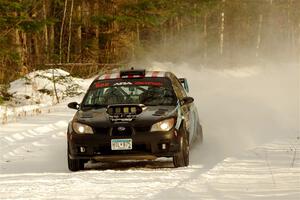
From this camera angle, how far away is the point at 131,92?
1089 centimetres

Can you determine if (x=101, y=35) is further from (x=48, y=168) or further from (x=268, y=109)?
(x=48, y=168)

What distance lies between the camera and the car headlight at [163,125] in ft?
31.6

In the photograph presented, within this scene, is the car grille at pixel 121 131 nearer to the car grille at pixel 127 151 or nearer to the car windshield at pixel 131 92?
the car grille at pixel 127 151

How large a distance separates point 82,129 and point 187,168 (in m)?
1.64

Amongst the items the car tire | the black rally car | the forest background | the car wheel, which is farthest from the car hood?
the forest background

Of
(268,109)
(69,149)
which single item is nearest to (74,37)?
(268,109)

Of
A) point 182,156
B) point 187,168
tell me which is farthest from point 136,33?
point 187,168

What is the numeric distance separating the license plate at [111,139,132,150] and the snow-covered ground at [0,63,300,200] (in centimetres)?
35

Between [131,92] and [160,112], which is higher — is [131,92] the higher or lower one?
the higher one

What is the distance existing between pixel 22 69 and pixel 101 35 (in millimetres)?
9970

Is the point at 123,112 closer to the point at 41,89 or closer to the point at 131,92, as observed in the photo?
the point at 131,92

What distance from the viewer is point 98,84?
1119cm

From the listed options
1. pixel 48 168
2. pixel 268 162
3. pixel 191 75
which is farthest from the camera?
pixel 191 75

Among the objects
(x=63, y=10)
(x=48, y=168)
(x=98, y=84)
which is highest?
(x=63, y=10)
